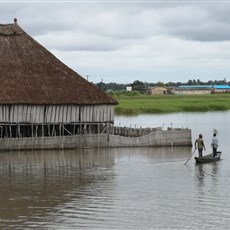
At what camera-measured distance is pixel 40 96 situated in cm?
3366

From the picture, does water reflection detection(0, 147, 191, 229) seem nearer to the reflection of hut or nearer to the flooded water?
the flooded water

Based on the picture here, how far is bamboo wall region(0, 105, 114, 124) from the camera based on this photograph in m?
33.2

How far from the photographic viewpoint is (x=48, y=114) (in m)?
34.1

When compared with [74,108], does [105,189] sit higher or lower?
lower

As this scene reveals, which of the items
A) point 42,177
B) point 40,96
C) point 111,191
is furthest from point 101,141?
point 111,191

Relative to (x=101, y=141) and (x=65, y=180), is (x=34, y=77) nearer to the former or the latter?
(x=101, y=141)

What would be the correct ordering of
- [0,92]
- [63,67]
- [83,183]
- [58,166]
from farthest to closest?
[63,67], [0,92], [58,166], [83,183]

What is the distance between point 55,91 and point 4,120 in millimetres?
3475

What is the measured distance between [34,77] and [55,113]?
2.43 meters

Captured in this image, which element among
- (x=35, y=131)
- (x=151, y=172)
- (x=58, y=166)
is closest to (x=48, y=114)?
(x=35, y=131)

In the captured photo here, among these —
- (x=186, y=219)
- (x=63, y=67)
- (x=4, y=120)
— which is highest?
(x=63, y=67)

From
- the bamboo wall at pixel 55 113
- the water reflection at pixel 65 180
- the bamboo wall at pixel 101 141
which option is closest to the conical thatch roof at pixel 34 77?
the bamboo wall at pixel 55 113

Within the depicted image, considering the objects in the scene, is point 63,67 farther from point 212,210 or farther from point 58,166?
point 212,210

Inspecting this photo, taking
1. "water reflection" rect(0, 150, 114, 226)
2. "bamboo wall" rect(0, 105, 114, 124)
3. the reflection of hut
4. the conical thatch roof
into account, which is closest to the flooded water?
"water reflection" rect(0, 150, 114, 226)
